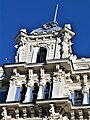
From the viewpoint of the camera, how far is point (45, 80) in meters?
38.9

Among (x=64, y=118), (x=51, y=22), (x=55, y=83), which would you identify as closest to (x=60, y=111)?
(x=64, y=118)

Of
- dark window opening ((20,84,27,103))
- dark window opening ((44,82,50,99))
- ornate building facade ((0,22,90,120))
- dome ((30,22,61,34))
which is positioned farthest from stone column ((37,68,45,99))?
dome ((30,22,61,34))

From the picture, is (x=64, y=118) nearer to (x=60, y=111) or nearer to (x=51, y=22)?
(x=60, y=111)

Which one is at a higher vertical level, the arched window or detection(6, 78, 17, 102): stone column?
the arched window

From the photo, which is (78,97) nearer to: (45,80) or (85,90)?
(85,90)

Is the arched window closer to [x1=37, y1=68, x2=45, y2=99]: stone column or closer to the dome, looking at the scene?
[x1=37, y1=68, x2=45, y2=99]: stone column

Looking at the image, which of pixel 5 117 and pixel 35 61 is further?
pixel 35 61

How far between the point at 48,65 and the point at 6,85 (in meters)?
4.17

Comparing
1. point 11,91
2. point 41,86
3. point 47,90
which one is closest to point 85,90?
point 47,90

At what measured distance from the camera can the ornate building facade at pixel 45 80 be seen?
1416 inches

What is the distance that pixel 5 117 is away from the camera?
118 ft

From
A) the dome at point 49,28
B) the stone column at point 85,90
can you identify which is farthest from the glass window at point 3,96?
the dome at point 49,28

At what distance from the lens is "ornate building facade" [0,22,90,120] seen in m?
36.0

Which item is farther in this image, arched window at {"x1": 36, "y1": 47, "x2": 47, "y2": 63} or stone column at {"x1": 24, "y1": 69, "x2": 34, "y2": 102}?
arched window at {"x1": 36, "y1": 47, "x2": 47, "y2": 63}
